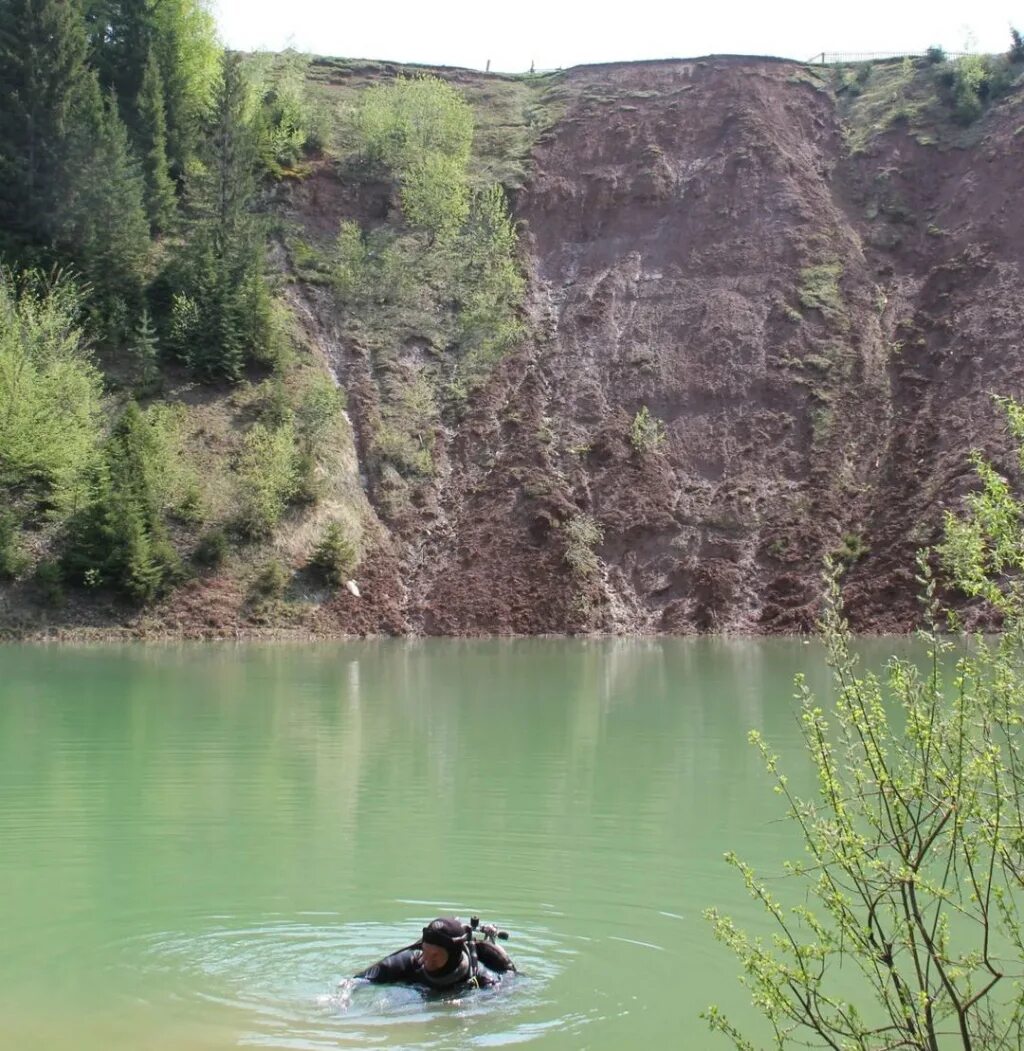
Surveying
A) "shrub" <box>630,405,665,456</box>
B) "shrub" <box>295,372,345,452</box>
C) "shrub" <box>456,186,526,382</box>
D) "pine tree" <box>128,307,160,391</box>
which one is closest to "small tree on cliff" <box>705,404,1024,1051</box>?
"shrub" <box>295,372,345,452</box>

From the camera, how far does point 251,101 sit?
2414 inches

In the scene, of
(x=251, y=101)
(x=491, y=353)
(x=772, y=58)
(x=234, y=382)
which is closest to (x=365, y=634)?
(x=234, y=382)

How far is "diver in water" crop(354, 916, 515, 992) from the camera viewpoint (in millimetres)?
9000

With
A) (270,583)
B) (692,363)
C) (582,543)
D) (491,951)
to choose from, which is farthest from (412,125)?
(491,951)

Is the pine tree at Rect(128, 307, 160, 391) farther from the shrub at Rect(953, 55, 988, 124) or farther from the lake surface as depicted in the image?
the shrub at Rect(953, 55, 988, 124)

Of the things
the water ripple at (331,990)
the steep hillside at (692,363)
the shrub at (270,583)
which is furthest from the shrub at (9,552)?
the water ripple at (331,990)

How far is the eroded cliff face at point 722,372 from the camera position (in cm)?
4728

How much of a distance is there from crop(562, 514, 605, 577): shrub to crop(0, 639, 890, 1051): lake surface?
2011cm

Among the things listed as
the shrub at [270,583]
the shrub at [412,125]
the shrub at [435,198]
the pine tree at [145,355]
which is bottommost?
the shrub at [270,583]

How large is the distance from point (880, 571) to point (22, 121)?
39.0 m

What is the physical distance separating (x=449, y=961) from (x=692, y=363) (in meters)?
47.0

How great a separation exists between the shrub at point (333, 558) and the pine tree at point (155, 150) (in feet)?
62.3

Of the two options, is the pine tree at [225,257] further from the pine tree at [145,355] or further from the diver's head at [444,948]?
the diver's head at [444,948]

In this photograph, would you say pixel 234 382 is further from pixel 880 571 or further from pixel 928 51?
pixel 928 51
